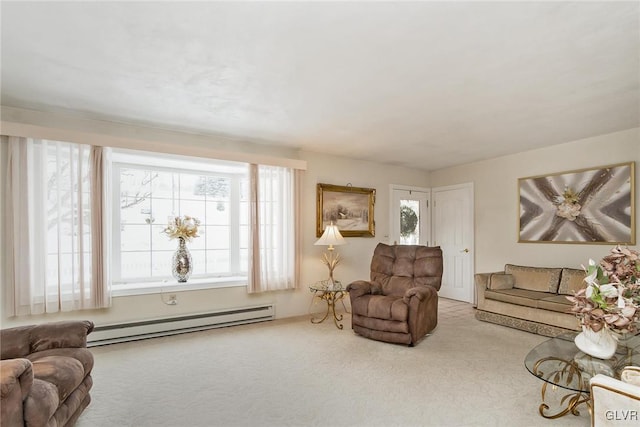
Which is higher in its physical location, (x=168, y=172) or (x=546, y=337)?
(x=168, y=172)

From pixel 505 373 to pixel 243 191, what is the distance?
376 cm

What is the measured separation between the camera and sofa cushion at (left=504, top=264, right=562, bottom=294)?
4.31 meters

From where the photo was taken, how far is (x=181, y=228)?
4262 millimetres

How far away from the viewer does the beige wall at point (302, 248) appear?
11.9ft

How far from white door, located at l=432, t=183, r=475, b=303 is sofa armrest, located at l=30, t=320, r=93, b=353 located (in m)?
5.43

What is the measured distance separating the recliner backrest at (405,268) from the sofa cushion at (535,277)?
1.45 meters

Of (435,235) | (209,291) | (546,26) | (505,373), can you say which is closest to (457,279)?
(435,235)

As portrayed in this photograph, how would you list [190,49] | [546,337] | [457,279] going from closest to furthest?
1. [190,49]
2. [546,337]
3. [457,279]

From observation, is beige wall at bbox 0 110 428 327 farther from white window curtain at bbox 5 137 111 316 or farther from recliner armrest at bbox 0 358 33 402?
recliner armrest at bbox 0 358 33 402

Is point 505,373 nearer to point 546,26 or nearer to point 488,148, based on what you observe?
point 546,26

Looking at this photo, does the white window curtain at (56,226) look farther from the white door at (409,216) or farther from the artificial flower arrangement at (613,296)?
the white door at (409,216)

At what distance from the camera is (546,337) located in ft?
12.7

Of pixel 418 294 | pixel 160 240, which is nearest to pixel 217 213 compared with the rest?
pixel 160 240

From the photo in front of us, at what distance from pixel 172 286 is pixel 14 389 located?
255 cm
